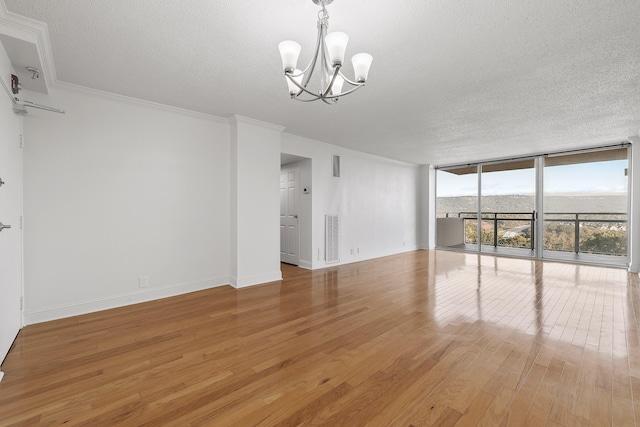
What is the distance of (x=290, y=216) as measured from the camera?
235 inches

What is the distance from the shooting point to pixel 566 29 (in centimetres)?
203

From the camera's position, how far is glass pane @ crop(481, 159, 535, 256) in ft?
22.0

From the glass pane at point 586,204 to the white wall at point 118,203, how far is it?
278 inches

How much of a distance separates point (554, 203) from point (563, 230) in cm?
66

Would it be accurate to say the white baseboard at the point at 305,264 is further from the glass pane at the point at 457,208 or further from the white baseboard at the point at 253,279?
the glass pane at the point at 457,208

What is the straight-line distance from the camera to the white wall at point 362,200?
18.2ft

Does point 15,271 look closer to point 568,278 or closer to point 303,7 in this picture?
point 303,7

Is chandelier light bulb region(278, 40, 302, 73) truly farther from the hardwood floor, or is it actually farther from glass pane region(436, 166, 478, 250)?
glass pane region(436, 166, 478, 250)

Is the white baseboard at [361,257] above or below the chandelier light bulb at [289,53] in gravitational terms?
below

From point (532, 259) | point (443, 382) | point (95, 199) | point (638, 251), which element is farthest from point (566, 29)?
point (532, 259)

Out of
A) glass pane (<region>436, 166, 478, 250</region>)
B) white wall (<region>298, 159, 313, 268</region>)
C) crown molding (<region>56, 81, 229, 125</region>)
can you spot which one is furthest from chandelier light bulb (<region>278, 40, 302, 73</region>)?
glass pane (<region>436, 166, 478, 250</region>)

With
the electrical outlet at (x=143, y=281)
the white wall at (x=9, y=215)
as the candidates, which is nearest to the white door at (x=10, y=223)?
the white wall at (x=9, y=215)

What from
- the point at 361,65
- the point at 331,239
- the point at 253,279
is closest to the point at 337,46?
the point at 361,65

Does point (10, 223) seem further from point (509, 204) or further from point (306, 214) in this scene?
point (509, 204)
